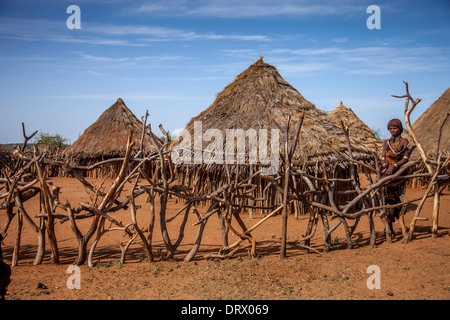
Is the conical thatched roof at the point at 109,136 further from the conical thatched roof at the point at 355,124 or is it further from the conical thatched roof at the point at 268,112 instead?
the conical thatched roof at the point at 355,124

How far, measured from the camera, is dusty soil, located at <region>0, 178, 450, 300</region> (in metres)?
3.45

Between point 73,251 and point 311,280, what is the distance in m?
3.45

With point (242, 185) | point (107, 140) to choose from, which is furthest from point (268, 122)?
point (107, 140)

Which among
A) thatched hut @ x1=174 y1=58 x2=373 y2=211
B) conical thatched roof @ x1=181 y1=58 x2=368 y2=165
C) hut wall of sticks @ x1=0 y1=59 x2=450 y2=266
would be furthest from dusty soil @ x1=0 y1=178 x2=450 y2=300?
conical thatched roof @ x1=181 y1=58 x2=368 y2=165

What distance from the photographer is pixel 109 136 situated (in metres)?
17.4

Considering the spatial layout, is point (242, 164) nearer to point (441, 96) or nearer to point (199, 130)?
point (199, 130)

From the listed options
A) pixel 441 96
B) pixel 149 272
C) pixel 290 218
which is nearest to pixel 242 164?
pixel 290 218

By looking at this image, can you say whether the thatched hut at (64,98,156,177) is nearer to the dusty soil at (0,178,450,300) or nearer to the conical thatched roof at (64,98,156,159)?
the conical thatched roof at (64,98,156,159)

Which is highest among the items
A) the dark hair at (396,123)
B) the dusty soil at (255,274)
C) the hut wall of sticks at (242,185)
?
the dark hair at (396,123)

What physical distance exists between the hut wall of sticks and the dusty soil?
0.62ft

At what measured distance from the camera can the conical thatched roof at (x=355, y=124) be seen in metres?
16.5

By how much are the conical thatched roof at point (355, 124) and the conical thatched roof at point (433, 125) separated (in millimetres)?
1919

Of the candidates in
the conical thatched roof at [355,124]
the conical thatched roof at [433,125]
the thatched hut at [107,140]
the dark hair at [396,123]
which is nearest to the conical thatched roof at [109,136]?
the thatched hut at [107,140]

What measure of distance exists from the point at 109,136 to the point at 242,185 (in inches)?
556
